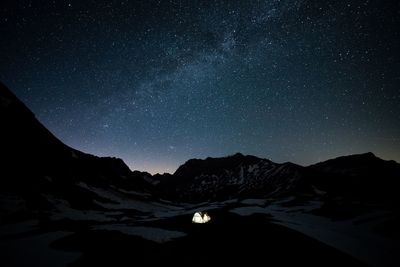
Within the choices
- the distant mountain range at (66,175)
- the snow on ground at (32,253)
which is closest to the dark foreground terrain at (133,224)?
the snow on ground at (32,253)

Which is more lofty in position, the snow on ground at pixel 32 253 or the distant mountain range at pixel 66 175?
the distant mountain range at pixel 66 175

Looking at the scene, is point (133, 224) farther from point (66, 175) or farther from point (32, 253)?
point (66, 175)

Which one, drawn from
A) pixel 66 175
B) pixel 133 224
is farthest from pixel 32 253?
pixel 66 175

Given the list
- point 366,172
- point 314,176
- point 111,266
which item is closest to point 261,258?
point 111,266

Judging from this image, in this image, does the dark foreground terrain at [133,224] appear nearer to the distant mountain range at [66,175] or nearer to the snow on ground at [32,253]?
the snow on ground at [32,253]

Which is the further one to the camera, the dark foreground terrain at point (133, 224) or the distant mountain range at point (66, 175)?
the distant mountain range at point (66, 175)

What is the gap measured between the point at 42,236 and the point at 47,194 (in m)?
38.0

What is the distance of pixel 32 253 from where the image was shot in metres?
17.9

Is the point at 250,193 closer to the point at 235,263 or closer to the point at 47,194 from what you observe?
the point at 47,194

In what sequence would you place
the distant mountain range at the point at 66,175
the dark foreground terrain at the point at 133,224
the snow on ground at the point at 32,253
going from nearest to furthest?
the snow on ground at the point at 32,253 → the dark foreground terrain at the point at 133,224 → the distant mountain range at the point at 66,175

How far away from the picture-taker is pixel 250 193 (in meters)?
143

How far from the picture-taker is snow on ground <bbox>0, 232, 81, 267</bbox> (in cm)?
1560

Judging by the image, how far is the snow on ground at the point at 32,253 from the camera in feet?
51.2

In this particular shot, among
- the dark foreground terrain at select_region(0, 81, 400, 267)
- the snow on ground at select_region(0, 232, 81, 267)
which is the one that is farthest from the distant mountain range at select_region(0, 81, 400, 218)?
the snow on ground at select_region(0, 232, 81, 267)
